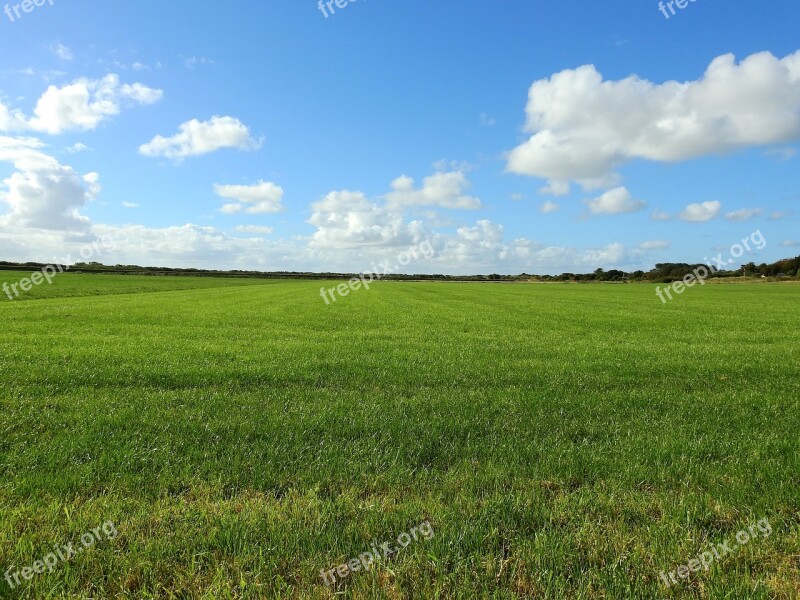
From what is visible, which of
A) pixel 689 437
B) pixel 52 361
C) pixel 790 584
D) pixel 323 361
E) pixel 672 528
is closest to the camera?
pixel 790 584

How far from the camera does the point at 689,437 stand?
24.4ft

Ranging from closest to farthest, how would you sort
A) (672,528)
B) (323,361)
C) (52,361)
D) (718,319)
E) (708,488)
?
(672,528) < (708,488) < (52,361) < (323,361) < (718,319)

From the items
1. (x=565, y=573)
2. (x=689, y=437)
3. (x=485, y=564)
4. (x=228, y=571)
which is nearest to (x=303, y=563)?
(x=228, y=571)

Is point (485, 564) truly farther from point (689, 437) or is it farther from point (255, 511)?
point (689, 437)

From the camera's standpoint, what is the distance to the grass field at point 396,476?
395 centimetres

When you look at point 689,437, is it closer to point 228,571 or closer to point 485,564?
point 485,564

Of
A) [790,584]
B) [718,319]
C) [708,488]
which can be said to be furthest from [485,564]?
[718,319]

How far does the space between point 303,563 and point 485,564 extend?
1578 millimetres

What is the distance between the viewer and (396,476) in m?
5.87

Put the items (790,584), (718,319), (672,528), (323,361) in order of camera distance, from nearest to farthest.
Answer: (790,584)
(672,528)
(323,361)
(718,319)

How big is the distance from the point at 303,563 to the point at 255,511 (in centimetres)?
108

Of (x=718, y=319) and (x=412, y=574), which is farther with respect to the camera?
(x=718, y=319)

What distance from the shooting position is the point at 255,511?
4.88 metres

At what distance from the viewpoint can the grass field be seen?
3.95m
